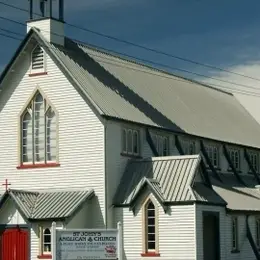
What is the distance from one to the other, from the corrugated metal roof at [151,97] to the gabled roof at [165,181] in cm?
269

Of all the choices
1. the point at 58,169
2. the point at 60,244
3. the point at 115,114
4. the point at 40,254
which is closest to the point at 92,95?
the point at 115,114

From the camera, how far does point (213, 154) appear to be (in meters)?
55.7

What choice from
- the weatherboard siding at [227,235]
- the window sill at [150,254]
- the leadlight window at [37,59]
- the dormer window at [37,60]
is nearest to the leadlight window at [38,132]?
the dormer window at [37,60]

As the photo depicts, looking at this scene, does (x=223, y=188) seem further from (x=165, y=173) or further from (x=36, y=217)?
(x=36, y=217)

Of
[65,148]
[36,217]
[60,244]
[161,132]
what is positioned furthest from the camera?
[161,132]

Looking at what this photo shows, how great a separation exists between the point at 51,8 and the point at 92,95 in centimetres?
573

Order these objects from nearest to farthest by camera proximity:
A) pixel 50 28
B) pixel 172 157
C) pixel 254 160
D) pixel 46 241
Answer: pixel 46 241 → pixel 172 157 → pixel 50 28 → pixel 254 160

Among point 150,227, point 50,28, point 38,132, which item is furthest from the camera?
point 38,132

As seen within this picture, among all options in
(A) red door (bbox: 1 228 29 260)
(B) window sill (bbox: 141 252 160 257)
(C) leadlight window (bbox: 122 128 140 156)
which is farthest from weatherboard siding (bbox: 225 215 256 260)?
(A) red door (bbox: 1 228 29 260)

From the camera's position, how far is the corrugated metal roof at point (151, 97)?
45903 millimetres

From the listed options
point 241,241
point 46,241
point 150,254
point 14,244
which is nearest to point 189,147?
point 241,241

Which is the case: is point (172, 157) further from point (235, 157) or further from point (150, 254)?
point (235, 157)

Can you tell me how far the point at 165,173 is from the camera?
145ft

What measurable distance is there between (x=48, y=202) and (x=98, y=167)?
3.07 meters
